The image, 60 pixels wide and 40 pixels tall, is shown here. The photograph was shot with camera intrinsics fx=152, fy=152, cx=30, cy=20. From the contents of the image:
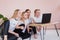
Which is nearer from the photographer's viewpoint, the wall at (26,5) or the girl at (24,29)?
the girl at (24,29)

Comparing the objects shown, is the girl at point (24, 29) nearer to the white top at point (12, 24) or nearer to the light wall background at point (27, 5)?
the white top at point (12, 24)

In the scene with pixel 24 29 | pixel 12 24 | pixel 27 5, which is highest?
pixel 27 5

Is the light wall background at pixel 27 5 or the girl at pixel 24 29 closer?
the girl at pixel 24 29

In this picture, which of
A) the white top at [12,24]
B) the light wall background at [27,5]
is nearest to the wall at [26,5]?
the light wall background at [27,5]

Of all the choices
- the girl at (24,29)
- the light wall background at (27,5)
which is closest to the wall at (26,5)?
the light wall background at (27,5)

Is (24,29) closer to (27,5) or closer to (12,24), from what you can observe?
(12,24)

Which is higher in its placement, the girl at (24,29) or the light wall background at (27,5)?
the light wall background at (27,5)

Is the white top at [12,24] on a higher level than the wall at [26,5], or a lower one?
lower

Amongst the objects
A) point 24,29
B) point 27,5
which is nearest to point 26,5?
point 27,5

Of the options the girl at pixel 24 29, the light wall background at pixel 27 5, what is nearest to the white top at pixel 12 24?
the girl at pixel 24 29

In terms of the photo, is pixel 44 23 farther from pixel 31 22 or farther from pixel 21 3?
pixel 21 3

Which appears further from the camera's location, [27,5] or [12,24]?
[27,5]

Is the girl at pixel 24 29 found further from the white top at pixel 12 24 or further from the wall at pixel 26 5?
the wall at pixel 26 5

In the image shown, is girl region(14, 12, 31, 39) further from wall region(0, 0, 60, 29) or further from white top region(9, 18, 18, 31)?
wall region(0, 0, 60, 29)
